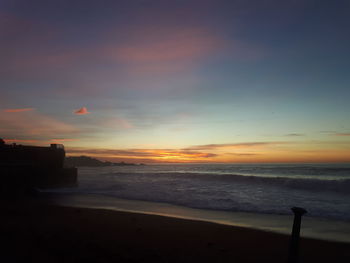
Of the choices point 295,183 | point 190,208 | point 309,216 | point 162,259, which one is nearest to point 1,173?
point 190,208

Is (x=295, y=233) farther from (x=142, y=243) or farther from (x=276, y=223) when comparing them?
(x=276, y=223)

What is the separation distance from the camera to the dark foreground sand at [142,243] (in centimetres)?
545

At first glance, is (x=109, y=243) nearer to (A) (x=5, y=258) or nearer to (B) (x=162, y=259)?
(B) (x=162, y=259)

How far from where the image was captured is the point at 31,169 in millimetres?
23219

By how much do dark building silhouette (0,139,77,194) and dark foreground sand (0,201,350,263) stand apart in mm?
14012

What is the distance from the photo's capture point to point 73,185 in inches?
1101

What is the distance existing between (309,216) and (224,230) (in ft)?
17.4

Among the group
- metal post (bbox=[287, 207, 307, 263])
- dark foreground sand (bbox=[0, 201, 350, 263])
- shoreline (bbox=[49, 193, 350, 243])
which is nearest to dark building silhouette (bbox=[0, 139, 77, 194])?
dark foreground sand (bbox=[0, 201, 350, 263])

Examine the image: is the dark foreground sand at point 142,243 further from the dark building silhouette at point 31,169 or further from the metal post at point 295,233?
the dark building silhouette at point 31,169

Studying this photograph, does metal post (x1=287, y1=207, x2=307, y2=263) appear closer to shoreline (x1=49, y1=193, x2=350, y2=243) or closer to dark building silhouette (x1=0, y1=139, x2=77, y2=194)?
shoreline (x1=49, y1=193, x2=350, y2=243)

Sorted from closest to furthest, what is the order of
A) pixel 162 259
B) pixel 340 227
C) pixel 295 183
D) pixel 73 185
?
pixel 162 259 < pixel 340 227 < pixel 295 183 < pixel 73 185

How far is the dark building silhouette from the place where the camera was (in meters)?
20.8

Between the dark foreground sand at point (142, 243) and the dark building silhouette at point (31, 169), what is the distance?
46.0ft

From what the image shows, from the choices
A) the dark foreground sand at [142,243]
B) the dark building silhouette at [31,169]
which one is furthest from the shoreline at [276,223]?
the dark building silhouette at [31,169]
